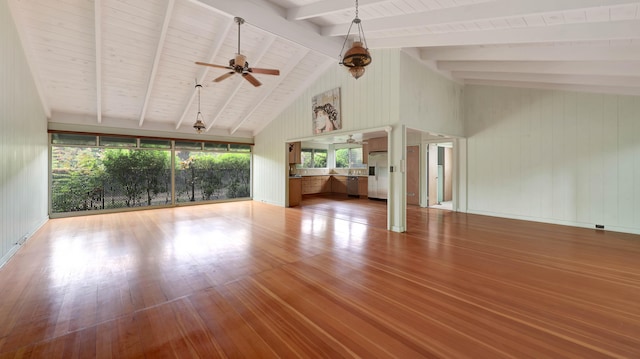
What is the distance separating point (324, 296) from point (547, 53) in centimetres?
478

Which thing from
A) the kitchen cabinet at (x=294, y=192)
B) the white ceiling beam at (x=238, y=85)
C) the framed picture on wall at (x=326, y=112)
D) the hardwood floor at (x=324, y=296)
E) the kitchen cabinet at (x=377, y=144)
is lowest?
the hardwood floor at (x=324, y=296)

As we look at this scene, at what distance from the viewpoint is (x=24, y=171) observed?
4.39 metres

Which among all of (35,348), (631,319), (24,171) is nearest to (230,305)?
(35,348)

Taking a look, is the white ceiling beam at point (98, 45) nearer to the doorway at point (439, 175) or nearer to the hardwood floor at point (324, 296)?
the hardwood floor at point (324, 296)

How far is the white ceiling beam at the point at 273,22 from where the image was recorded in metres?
3.94

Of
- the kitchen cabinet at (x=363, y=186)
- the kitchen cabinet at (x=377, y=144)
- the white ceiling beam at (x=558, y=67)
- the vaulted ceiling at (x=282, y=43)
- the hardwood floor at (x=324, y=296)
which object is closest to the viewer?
the hardwood floor at (x=324, y=296)

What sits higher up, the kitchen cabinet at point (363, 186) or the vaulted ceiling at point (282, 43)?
the vaulted ceiling at point (282, 43)

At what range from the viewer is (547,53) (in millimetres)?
3867

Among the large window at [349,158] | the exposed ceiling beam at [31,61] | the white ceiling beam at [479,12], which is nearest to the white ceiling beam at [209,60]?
the white ceiling beam at [479,12]

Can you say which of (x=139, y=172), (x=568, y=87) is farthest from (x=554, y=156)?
(x=139, y=172)

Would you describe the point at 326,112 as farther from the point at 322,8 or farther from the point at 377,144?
the point at 377,144

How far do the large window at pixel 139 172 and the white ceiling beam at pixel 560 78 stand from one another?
7817 mm

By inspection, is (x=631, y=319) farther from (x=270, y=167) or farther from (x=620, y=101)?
(x=270, y=167)

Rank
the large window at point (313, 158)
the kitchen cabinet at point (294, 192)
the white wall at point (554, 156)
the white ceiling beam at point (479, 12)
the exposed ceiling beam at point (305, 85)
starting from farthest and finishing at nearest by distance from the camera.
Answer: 1. the large window at point (313, 158)
2. the kitchen cabinet at point (294, 192)
3. the exposed ceiling beam at point (305, 85)
4. the white wall at point (554, 156)
5. the white ceiling beam at point (479, 12)
